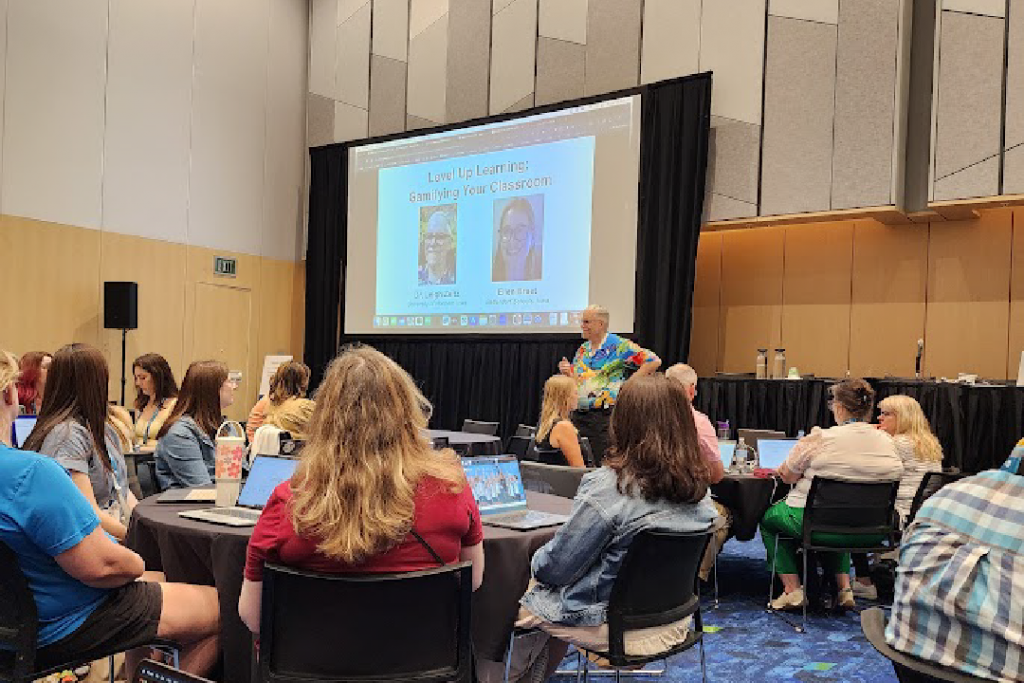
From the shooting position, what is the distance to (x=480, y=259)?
990 centimetres

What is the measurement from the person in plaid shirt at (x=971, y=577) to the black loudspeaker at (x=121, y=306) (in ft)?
30.5

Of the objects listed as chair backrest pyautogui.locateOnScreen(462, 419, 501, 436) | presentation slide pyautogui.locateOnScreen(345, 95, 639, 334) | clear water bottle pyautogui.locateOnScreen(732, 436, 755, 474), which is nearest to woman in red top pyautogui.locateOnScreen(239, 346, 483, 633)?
clear water bottle pyautogui.locateOnScreen(732, 436, 755, 474)

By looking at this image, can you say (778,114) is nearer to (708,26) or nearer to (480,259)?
(708,26)

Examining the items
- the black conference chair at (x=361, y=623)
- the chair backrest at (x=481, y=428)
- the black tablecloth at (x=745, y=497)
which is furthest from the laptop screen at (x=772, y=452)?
the black conference chair at (x=361, y=623)

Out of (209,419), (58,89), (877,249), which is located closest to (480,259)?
(877,249)

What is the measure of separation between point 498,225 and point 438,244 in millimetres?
921

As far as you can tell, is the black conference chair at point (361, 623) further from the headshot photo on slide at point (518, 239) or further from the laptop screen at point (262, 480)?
the headshot photo on slide at point (518, 239)

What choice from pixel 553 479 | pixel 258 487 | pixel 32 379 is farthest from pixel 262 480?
pixel 32 379

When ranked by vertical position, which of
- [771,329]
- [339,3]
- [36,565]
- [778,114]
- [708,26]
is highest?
[339,3]

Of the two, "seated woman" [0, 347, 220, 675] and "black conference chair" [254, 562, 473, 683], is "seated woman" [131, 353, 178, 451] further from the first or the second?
"black conference chair" [254, 562, 473, 683]

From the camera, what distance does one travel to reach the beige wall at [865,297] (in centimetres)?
774

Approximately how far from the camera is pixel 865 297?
8.39m

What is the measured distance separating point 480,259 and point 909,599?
8.33 m

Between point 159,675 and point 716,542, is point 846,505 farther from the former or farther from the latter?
point 159,675
